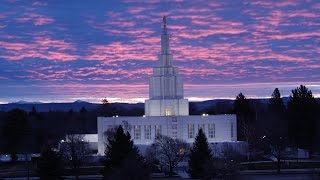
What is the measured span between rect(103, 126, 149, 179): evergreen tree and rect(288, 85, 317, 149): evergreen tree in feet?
109

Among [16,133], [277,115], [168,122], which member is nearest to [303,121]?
[277,115]

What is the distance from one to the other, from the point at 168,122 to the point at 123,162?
33.2 meters

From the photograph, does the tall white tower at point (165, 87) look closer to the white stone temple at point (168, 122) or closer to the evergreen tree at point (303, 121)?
the white stone temple at point (168, 122)

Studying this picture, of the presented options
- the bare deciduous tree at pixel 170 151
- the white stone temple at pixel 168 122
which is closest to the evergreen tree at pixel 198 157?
the bare deciduous tree at pixel 170 151

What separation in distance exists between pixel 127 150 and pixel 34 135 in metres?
41.7

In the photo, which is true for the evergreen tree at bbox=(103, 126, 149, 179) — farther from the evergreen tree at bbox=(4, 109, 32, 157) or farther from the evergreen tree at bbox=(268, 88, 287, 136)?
the evergreen tree at bbox=(4, 109, 32, 157)

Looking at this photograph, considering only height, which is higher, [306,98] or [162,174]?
[306,98]

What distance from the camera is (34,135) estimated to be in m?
80.6

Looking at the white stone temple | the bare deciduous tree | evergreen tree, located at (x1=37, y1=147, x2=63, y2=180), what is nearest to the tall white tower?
the white stone temple

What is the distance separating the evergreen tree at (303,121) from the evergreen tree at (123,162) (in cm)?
3316

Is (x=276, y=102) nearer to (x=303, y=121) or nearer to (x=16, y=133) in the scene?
(x=303, y=121)

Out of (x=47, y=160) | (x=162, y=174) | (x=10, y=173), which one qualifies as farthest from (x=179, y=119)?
(x=47, y=160)

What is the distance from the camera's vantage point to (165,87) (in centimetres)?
7269

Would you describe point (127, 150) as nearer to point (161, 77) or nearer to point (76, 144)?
point (76, 144)
